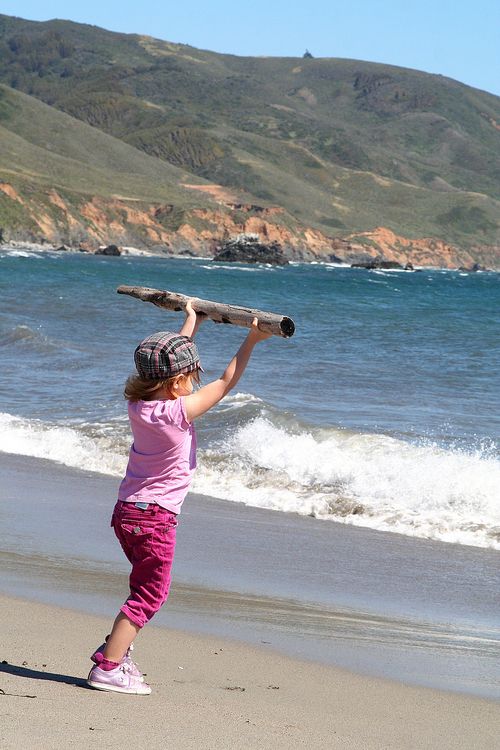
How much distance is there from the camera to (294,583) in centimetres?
656

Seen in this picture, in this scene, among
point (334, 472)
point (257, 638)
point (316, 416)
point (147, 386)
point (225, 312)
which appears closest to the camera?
point (147, 386)

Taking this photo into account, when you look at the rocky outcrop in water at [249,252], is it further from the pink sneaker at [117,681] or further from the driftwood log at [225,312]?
the pink sneaker at [117,681]

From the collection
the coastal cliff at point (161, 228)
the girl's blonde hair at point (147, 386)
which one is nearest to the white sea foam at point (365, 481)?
the girl's blonde hair at point (147, 386)

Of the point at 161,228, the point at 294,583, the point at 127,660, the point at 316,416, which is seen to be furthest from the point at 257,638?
the point at 161,228

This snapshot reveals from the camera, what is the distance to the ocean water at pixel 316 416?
9.63 meters

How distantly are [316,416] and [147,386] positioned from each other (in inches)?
376

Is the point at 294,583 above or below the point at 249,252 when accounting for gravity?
above

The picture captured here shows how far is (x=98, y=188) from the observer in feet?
404

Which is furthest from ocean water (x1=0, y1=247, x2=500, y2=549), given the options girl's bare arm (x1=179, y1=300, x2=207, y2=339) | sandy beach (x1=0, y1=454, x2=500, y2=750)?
girl's bare arm (x1=179, y1=300, x2=207, y2=339)

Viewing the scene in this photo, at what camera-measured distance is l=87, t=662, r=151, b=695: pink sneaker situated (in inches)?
166

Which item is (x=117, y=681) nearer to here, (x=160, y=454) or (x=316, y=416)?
(x=160, y=454)

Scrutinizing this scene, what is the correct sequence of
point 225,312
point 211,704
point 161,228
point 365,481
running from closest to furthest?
point 211,704
point 225,312
point 365,481
point 161,228

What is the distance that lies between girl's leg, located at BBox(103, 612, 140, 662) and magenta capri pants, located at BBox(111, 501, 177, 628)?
1.1 inches

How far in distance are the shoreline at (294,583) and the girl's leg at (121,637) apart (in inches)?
37.9
